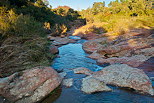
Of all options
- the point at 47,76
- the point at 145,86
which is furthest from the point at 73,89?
the point at 145,86

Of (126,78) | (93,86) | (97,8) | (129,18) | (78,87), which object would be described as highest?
(97,8)

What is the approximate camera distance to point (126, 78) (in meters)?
5.44

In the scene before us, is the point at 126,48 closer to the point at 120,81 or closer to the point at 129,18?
the point at 120,81

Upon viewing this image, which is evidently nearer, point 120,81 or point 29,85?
point 29,85

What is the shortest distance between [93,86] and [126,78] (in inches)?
63.7

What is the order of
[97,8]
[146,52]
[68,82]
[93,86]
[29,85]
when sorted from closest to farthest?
[29,85], [93,86], [68,82], [146,52], [97,8]

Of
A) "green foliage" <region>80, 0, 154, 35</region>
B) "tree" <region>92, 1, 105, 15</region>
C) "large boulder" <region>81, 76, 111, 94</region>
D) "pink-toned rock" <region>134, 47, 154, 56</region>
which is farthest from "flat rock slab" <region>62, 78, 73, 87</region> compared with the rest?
"tree" <region>92, 1, 105, 15</region>

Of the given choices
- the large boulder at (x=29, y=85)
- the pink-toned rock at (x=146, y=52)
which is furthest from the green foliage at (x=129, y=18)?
the large boulder at (x=29, y=85)

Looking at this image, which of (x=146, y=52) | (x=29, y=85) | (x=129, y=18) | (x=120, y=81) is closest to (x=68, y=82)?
(x=29, y=85)

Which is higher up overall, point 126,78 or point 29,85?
point 29,85

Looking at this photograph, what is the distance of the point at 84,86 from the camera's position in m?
5.18

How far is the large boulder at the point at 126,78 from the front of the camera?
4.89 m

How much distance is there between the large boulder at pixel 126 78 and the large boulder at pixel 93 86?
470 millimetres

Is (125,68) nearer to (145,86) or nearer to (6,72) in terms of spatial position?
(145,86)
